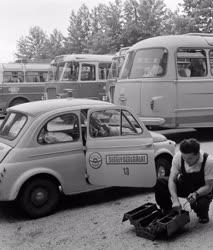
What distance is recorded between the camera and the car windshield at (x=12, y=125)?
21.7 feet

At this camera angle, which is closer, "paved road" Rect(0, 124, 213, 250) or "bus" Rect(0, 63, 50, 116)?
"paved road" Rect(0, 124, 213, 250)

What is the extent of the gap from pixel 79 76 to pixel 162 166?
12.4 metres

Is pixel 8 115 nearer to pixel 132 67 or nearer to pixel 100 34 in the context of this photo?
pixel 132 67

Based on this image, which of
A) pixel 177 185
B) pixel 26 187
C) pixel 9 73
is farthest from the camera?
pixel 9 73

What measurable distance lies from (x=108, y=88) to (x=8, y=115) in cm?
1053

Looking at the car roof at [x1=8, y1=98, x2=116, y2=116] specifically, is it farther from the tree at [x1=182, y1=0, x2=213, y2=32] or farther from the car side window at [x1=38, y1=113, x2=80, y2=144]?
the tree at [x1=182, y1=0, x2=213, y2=32]

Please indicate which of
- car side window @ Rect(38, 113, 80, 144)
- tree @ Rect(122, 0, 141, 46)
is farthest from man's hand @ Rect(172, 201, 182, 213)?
tree @ Rect(122, 0, 141, 46)

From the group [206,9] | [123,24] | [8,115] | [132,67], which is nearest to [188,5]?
[206,9]

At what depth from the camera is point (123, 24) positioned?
3850 centimetres

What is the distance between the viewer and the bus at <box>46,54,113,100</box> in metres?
19.5

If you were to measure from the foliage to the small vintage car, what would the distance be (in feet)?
85.5

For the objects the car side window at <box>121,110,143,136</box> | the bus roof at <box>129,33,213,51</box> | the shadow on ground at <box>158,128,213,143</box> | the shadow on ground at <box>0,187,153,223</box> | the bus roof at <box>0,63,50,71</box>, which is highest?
the bus roof at <box>129,33,213,51</box>

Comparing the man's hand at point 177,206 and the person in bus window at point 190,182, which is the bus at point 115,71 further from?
the man's hand at point 177,206

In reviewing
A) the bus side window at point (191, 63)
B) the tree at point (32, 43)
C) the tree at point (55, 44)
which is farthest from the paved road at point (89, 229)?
the tree at point (32, 43)
